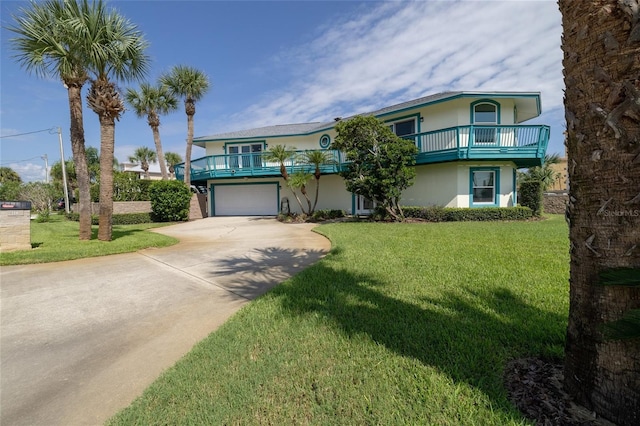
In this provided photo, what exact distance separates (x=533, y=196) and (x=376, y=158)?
29.0ft

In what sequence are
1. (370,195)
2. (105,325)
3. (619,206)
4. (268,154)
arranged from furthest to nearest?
(268,154) < (370,195) < (105,325) < (619,206)

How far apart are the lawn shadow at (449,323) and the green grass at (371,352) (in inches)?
0.5

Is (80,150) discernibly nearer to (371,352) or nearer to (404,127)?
(371,352)

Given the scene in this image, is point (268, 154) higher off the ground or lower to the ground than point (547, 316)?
higher

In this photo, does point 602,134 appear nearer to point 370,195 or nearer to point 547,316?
point 547,316

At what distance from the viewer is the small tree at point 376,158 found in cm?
1295

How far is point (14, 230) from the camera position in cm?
804

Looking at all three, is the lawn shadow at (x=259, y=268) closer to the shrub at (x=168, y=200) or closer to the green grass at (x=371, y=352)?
the green grass at (x=371, y=352)

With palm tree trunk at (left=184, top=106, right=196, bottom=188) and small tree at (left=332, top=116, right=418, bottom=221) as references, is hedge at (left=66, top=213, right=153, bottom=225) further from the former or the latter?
small tree at (left=332, top=116, right=418, bottom=221)

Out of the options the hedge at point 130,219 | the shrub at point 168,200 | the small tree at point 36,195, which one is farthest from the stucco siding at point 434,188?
the small tree at point 36,195

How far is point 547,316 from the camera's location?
3.24 m

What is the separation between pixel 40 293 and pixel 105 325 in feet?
7.36

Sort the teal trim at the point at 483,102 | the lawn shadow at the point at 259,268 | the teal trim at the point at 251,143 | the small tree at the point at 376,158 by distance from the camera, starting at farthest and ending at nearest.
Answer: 1. the teal trim at the point at 251,143
2. the teal trim at the point at 483,102
3. the small tree at the point at 376,158
4. the lawn shadow at the point at 259,268

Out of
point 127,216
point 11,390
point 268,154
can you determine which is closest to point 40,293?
point 11,390
